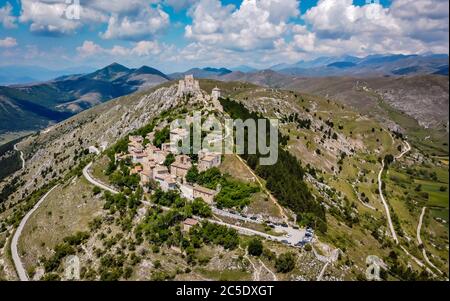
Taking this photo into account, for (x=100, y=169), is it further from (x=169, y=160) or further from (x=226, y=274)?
(x=226, y=274)

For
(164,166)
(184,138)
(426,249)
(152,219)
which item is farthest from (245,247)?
(426,249)

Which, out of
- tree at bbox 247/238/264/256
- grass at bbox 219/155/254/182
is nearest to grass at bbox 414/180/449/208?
grass at bbox 219/155/254/182

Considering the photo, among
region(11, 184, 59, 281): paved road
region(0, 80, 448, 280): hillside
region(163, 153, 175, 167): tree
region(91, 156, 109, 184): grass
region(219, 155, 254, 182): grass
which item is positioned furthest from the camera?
region(91, 156, 109, 184): grass

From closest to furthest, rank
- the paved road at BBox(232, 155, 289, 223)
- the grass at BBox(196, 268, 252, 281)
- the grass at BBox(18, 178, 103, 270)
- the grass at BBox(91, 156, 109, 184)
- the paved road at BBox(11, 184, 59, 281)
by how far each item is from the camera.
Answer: the grass at BBox(196, 268, 252, 281), the paved road at BBox(11, 184, 59, 281), the paved road at BBox(232, 155, 289, 223), the grass at BBox(18, 178, 103, 270), the grass at BBox(91, 156, 109, 184)

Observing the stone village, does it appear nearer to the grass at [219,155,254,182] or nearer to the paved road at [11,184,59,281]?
the grass at [219,155,254,182]

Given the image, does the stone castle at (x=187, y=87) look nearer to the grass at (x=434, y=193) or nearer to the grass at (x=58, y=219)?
the grass at (x=58, y=219)

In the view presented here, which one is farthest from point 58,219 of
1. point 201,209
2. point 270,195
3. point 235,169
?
point 270,195

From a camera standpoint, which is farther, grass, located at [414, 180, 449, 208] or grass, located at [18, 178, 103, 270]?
grass, located at [414, 180, 449, 208]
